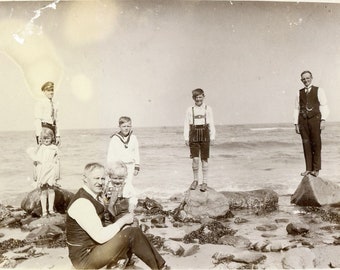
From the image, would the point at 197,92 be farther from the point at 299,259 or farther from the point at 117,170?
the point at 299,259

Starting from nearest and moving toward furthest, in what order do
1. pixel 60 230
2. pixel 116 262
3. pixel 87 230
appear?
1. pixel 87 230
2. pixel 116 262
3. pixel 60 230

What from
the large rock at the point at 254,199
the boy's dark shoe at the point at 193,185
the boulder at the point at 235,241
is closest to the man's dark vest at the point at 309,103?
the large rock at the point at 254,199

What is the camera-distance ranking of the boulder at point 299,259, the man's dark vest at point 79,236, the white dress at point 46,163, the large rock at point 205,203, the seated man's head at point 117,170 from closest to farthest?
the man's dark vest at point 79,236, the boulder at point 299,259, the seated man's head at point 117,170, the white dress at point 46,163, the large rock at point 205,203

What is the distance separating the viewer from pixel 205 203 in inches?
150

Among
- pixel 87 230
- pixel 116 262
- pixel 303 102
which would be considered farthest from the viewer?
pixel 303 102

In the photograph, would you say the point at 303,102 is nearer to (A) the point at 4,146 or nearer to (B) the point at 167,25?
(B) the point at 167,25

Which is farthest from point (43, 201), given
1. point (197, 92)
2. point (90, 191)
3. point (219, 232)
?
point (197, 92)

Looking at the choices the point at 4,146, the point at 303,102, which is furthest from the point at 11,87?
the point at 303,102

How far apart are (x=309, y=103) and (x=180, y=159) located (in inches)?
54.0

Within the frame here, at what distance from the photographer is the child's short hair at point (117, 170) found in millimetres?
3562

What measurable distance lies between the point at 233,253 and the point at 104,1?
2.50 meters

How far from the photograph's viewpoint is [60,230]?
141 inches

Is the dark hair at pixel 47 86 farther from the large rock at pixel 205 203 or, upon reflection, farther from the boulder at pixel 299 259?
the boulder at pixel 299 259

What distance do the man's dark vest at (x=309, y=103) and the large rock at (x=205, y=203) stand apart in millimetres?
1156
